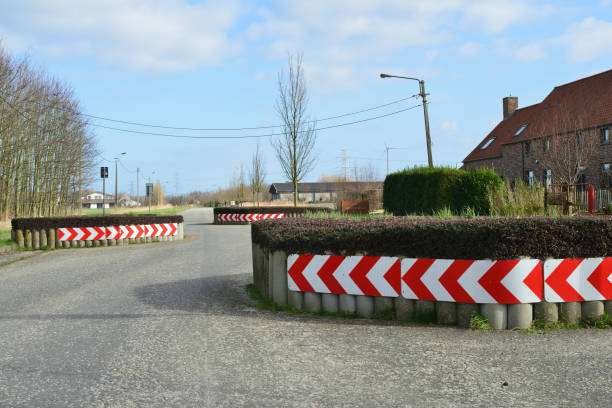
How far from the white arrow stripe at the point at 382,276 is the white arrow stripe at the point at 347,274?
0.23 meters

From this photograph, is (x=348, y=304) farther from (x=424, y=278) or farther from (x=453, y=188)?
(x=453, y=188)

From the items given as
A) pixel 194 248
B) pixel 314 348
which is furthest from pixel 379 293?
pixel 194 248

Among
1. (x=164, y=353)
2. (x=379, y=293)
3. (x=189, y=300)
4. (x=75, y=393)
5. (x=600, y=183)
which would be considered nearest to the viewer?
(x=75, y=393)

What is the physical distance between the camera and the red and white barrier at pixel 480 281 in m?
5.92

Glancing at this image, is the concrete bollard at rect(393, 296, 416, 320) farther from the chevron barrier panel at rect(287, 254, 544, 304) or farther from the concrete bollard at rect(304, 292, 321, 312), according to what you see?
the concrete bollard at rect(304, 292, 321, 312)

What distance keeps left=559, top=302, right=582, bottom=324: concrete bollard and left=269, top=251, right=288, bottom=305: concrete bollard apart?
11.6 feet

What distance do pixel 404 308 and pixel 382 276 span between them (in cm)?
47

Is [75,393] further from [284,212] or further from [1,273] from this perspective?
[284,212]

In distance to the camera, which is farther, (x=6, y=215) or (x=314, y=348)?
(x=6, y=215)

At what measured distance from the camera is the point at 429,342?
5465 mm

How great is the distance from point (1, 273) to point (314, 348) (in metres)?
9.89

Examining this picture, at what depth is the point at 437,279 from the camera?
6.16 metres

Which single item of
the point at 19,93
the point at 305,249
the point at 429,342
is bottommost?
the point at 429,342

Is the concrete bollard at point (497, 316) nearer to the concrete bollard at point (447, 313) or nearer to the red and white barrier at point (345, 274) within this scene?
the concrete bollard at point (447, 313)
